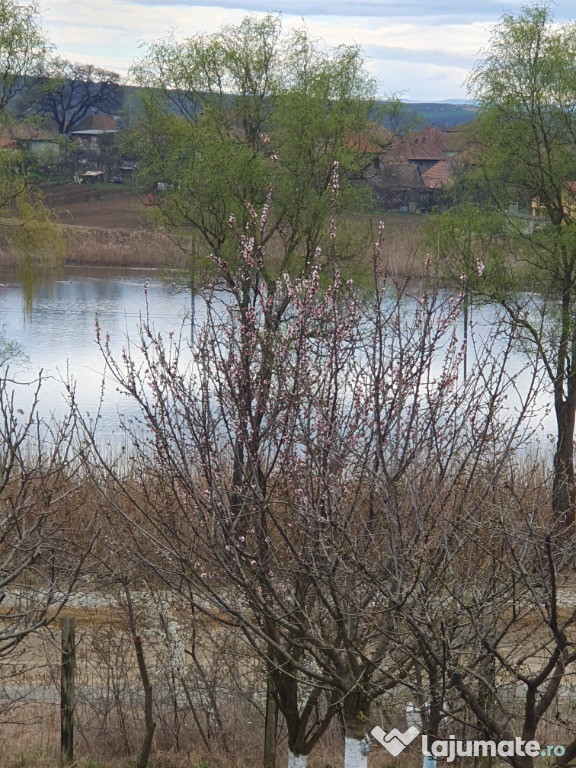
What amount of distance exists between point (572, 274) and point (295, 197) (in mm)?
4835

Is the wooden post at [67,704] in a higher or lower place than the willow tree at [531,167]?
lower

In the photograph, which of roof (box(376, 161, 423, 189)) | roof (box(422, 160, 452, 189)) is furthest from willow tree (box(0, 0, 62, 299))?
roof (box(422, 160, 452, 189))

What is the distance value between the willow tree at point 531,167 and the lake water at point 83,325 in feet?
7.08

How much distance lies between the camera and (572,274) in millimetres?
18766

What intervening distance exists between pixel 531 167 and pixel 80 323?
581 inches

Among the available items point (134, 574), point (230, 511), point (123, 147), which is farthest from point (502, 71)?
point (230, 511)

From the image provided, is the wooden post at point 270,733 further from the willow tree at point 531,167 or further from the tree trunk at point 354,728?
the willow tree at point 531,167

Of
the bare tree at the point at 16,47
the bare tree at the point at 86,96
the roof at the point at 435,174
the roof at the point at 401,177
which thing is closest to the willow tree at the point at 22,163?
the bare tree at the point at 16,47

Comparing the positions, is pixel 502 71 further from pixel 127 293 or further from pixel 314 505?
pixel 127 293

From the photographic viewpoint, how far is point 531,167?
59.8 feet

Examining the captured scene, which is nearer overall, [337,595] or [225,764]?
[337,595]

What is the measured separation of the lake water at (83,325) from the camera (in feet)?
76.5

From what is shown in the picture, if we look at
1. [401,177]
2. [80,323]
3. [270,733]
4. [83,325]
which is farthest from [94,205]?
[270,733]

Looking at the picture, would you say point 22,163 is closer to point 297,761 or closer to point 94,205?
point 297,761
